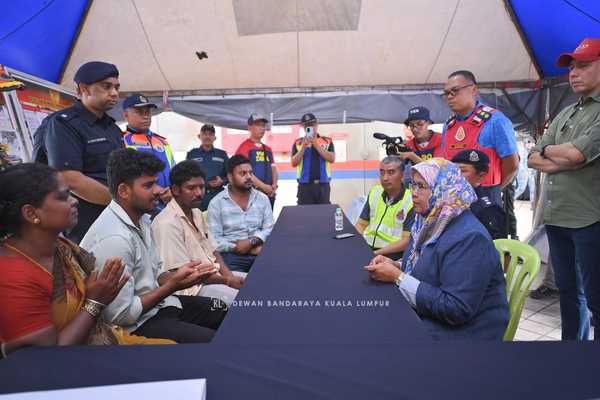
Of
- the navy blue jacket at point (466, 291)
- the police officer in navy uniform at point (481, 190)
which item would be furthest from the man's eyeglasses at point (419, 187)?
the police officer in navy uniform at point (481, 190)

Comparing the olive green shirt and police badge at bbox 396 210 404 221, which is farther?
police badge at bbox 396 210 404 221

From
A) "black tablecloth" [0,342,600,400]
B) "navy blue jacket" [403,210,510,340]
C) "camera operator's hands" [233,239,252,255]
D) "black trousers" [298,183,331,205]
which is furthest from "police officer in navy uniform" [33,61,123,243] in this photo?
"black trousers" [298,183,331,205]

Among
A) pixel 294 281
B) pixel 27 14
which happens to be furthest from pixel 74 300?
pixel 27 14

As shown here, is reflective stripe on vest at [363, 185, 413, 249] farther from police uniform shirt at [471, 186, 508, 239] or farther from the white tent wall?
the white tent wall

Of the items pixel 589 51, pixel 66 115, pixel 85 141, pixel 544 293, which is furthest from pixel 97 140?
pixel 544 293

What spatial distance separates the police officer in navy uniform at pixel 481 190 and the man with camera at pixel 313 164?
2.20 m

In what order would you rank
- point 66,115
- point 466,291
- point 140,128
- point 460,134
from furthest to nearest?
point 140,128 < point 460,134 < point 66,115 < point 466,291

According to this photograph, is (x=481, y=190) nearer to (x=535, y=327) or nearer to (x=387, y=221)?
(x=387, y=221)

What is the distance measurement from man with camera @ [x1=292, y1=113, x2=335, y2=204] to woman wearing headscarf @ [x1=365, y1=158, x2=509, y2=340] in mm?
2831

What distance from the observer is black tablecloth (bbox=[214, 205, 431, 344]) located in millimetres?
940

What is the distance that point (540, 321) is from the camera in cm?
255

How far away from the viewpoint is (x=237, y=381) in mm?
687

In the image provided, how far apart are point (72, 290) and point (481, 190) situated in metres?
2.31

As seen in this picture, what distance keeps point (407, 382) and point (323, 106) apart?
4152mm
